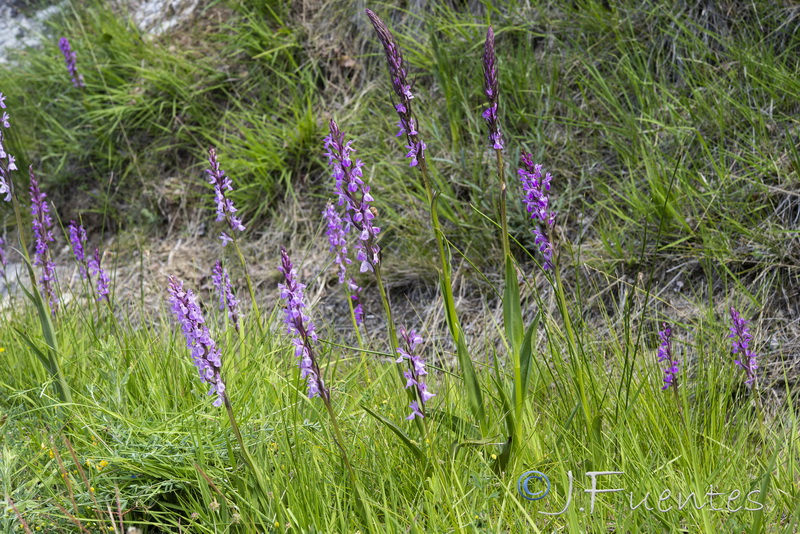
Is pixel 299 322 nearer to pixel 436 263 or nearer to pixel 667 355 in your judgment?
pixel 667 355

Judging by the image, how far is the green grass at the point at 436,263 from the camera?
6.45 feet

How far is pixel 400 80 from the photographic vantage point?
179 centimetres

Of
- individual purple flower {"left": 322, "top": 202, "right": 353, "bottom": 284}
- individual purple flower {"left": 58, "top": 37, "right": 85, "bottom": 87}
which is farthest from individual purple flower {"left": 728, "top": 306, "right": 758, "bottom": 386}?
individual purple flower {"left": 58, "top": 37, "right": 85, "bottom": 87}

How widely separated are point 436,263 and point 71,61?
342cm

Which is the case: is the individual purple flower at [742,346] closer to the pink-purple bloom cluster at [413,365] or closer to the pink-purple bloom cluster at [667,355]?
the pink-purple bloom cluster at [667,355]

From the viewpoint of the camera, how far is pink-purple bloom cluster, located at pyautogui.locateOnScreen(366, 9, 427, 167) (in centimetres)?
172

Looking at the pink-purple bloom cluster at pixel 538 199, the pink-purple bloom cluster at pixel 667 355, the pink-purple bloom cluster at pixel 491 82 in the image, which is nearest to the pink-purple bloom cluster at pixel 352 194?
the pink-purple bloom cluster at pixel 491 82

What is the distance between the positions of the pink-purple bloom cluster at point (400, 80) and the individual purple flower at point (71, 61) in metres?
4.39

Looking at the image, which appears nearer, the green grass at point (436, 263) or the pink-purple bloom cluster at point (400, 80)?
the pink-purple bloom cluster at point (400, 80)

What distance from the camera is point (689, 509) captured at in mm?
1757

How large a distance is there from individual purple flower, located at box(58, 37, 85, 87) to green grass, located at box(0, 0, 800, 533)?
0.14 meters

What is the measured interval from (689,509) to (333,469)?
0.97 meters

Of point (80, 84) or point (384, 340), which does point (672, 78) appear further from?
point (80, 84)

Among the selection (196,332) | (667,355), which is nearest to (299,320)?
(196,332)
